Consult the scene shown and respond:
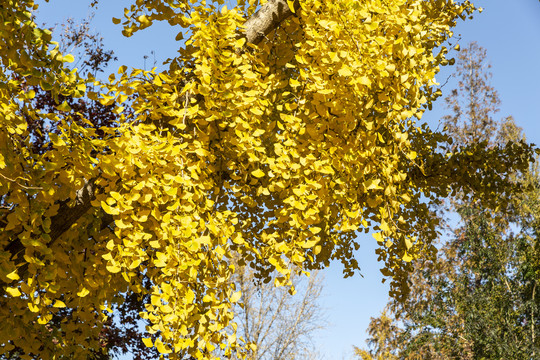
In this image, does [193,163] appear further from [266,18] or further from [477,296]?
[477,296]

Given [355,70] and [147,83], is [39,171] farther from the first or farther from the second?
[355,70]

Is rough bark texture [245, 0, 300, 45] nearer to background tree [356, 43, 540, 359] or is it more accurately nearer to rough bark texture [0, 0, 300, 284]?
rough bark texture [0, 0, 300, 284]

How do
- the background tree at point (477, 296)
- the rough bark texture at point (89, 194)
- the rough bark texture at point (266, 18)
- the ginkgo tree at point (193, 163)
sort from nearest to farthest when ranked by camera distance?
the ginkgo tree at point (193, 163) < the rough bark texture at point (89, 194) < the rough bark texture at point (266, 18) < the background tree at point (477, 296)

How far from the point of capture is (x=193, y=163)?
2.98 metres

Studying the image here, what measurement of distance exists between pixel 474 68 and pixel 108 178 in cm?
1145

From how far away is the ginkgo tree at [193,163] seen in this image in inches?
103

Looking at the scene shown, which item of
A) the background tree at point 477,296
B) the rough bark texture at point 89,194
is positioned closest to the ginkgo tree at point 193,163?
the rough bark texture at point 89,194

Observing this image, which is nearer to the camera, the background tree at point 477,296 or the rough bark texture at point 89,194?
the rough bark texture at point 89,194

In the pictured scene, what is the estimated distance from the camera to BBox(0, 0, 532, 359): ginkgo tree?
2.61 meters

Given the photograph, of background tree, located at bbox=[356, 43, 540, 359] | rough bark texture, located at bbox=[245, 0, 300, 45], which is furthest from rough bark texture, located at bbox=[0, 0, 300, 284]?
background tree, located at bbox=[356, 43, 540, 359]

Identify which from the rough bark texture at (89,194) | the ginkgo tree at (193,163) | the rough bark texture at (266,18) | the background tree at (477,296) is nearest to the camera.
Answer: the ginkgo tree at (193,163)

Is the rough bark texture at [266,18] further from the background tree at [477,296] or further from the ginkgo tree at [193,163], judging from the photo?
the background tree at [477,296]

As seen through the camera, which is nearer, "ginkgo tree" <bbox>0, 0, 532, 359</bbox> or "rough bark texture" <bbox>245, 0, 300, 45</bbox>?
"ginkgo tree" <bbox>0, 0, 532, 359</bbox>

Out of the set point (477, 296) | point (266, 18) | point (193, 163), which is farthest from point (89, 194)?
point (477, 296)
